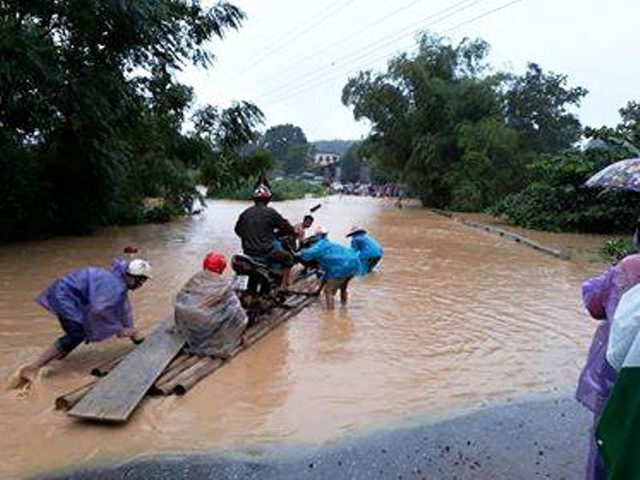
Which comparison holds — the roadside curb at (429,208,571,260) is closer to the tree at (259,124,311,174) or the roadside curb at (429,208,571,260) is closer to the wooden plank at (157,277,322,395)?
the wooden plank at (157,277,322,395)

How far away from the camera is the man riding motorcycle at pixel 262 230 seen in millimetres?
9352

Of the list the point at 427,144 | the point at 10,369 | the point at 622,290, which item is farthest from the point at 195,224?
the point at 622,290

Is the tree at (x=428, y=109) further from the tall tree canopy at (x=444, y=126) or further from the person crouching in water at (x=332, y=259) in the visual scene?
the person crouching in water at (x=332, y=259)

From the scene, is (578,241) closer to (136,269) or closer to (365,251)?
(365,251)

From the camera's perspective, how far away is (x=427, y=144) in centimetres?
4181

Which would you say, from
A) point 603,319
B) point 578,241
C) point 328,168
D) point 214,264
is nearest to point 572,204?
point 578,241

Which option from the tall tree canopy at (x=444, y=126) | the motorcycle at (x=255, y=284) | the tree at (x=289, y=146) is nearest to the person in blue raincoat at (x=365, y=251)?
the motorcycle at (x=255, y=284)

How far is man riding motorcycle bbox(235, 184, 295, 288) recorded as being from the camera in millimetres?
9352

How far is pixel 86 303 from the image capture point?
6734mm

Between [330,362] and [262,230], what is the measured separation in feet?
7.30

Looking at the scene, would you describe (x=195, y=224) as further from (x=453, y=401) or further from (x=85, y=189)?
(x=453, y=401)

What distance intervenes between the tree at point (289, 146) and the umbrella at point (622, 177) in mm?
110011

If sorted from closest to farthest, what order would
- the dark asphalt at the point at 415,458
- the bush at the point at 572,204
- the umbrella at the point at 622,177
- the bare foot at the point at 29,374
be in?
the dark asphalt at the point at 415,458, the umbrella at the point at 622,177, the bare foot at the point at 29,374, the bush at the point at 572,204

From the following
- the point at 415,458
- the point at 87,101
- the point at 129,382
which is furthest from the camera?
the point at 87,101
